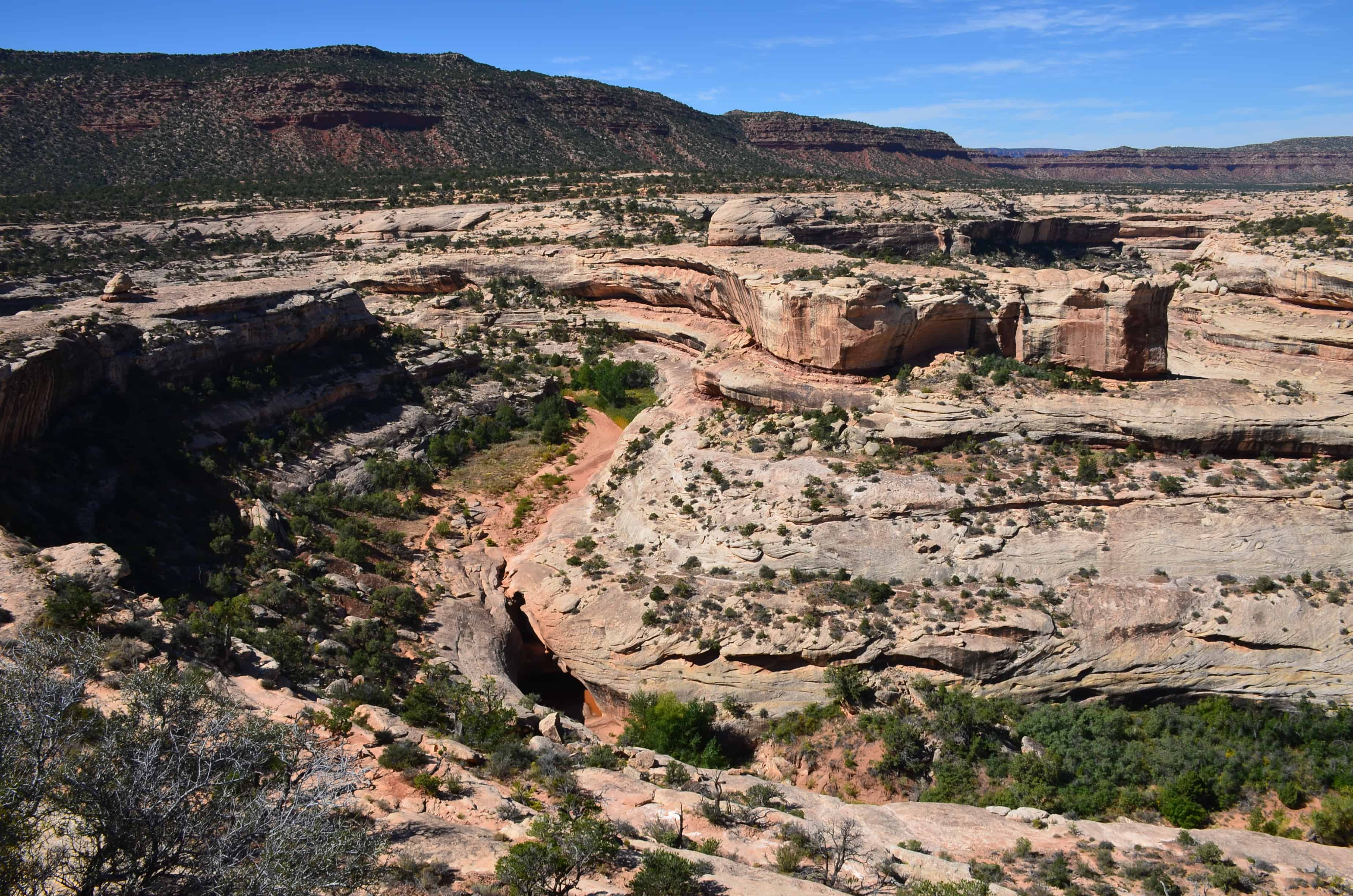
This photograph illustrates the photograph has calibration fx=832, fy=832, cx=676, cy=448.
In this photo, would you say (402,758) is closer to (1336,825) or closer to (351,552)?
(351,552)

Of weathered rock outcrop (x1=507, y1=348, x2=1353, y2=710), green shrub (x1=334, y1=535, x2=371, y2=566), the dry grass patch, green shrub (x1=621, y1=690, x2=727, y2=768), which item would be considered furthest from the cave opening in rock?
the dry grass patch

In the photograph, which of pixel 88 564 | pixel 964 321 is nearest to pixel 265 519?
pixel 88 564

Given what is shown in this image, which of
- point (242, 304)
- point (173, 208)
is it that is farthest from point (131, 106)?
point (242, 304)

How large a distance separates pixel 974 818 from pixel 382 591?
16453 millimetres

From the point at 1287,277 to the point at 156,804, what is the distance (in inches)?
1759

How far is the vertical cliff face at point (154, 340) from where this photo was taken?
912 inches

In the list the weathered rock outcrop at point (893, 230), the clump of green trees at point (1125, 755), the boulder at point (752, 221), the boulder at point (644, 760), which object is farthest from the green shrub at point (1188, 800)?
the weathered rock outcrop at point (893, 230)

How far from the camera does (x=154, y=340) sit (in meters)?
28.9

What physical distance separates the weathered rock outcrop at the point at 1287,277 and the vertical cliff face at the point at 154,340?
1625 inches

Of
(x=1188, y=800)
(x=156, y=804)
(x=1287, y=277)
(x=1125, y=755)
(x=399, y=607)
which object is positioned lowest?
(x=1188, y=800)

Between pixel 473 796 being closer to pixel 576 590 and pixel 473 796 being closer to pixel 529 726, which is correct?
pixel 529 726

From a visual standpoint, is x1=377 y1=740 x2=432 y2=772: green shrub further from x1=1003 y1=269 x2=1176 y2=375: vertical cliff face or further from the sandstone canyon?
x1=1003 y1=269 x2=1176 y2=375: vertical cliff face

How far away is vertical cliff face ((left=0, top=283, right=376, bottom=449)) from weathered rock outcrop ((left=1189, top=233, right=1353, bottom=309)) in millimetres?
41282

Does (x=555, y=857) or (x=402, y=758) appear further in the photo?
(x=402, y=758)
